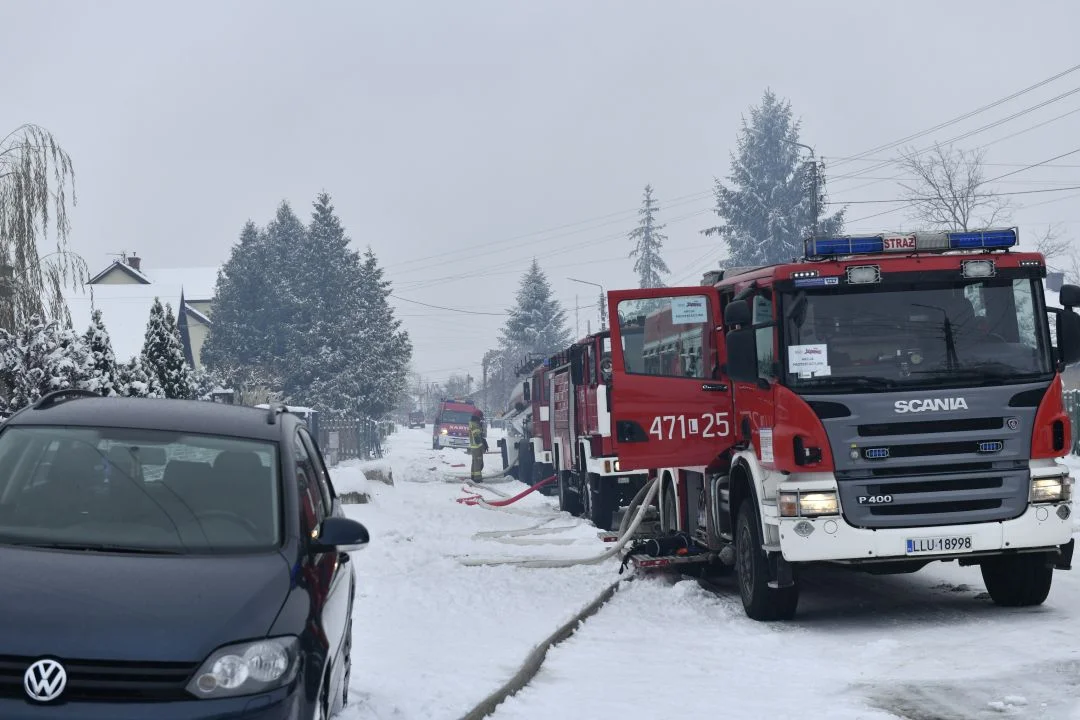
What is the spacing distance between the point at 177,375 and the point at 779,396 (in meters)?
20.0

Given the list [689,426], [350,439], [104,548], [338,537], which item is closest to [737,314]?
[689,426]

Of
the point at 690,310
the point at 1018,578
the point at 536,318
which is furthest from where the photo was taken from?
the point at 536,318

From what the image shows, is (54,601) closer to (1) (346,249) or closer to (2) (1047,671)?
(2) (1047,671)

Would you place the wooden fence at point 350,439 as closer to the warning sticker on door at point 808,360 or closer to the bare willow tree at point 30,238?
the bare willow tree at point 30,238

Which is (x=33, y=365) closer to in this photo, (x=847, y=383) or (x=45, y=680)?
(x=847, y=383)

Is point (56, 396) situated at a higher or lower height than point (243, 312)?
lower

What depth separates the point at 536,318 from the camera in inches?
4419

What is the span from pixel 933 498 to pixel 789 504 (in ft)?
3.54

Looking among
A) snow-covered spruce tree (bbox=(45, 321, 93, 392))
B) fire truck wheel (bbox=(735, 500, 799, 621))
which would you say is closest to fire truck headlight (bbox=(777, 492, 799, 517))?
fire truck wheel (bbox=(735, 500, 799, 621))

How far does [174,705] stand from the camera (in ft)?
15.3

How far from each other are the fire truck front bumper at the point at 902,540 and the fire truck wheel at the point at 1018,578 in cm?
69

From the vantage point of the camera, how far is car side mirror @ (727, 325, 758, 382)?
1094cm

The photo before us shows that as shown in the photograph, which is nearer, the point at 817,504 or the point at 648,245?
the point at 817,504

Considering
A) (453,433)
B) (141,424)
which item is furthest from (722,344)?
(453,433)
